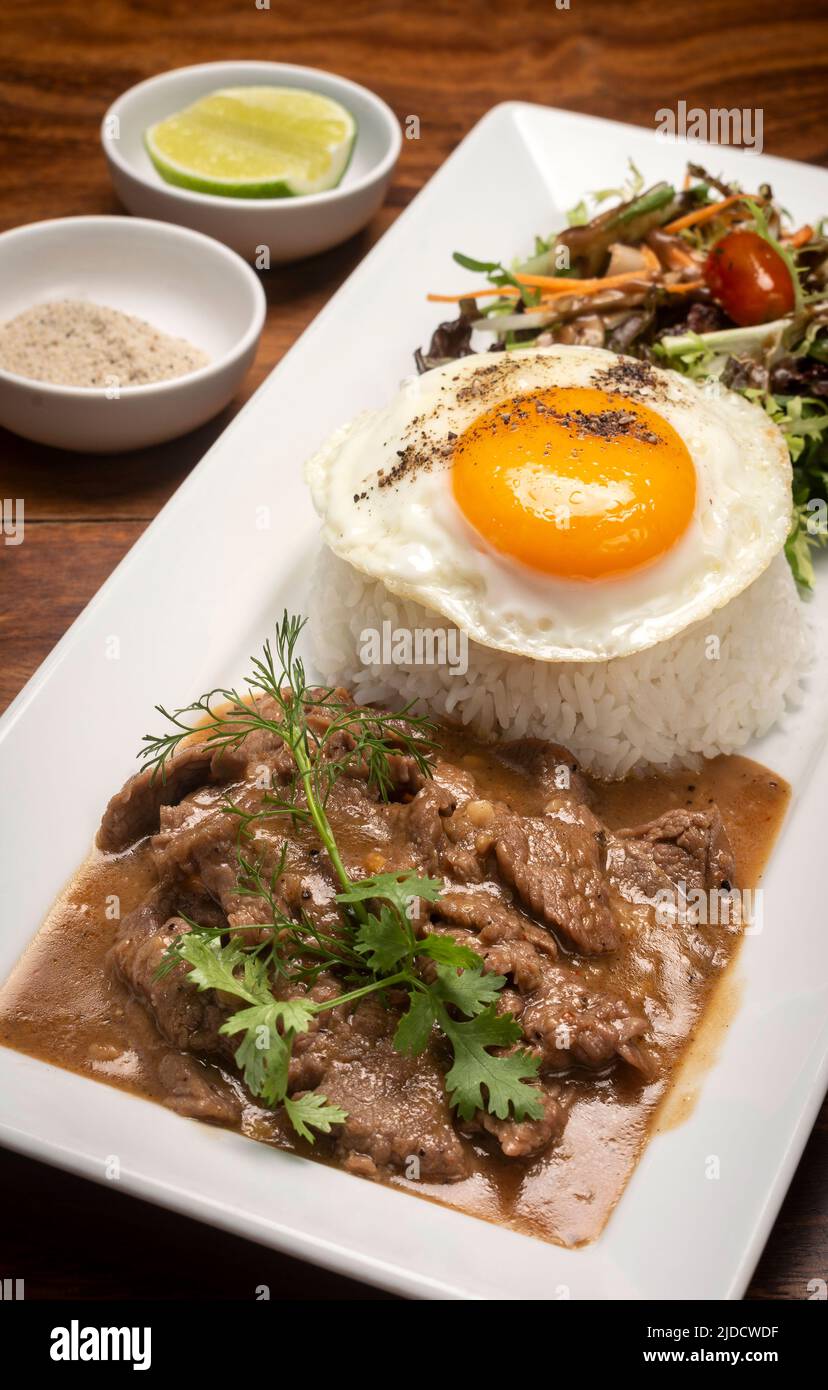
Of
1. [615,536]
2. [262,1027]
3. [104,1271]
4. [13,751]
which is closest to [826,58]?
[615,536]

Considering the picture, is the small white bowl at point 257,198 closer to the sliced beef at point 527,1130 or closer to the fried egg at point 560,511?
the fried egg at point 560,511

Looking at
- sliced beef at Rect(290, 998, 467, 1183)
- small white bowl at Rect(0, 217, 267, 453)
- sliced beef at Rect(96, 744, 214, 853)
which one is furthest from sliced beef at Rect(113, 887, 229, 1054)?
small white bowl at Rect(0, 217, 267, 453)

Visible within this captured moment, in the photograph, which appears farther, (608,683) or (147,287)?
(147,287)

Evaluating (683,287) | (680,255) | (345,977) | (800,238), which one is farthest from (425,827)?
(800,238)

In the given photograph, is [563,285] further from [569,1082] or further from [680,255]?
[569,1082]

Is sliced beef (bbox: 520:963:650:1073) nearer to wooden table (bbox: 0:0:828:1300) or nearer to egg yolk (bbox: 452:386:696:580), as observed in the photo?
egg yolk (bbox: 452:386:696:580)

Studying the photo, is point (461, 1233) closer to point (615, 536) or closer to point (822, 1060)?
point (822, 1060)
